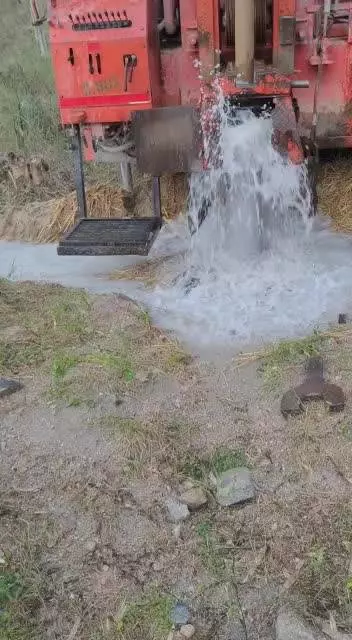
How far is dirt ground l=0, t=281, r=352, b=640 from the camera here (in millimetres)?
2189

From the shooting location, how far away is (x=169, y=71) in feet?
15.6

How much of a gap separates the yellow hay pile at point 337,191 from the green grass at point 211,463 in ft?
11.1

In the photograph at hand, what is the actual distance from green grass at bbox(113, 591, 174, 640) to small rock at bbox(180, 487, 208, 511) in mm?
414

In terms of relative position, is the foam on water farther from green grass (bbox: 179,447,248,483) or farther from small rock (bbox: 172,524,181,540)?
small rock (bbox: 172,524,181,540)

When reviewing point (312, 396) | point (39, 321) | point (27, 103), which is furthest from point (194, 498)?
point (27, 103)

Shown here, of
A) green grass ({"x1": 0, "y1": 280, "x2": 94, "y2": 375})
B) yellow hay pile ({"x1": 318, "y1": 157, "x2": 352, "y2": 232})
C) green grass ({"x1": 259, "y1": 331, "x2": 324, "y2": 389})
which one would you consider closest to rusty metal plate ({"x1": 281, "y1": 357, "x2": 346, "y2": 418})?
green grass ({"x1": 259, "y1": 331, "x2": 324, "y2": 389})

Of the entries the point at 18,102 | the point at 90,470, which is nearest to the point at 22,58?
the point at 18,102

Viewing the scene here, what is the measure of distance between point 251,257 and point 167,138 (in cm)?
109

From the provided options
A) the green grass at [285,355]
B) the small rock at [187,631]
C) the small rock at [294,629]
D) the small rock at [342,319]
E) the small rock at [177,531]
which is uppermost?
the small rock at [294,629]

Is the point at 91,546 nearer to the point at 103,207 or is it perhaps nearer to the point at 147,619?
the point at 147,619

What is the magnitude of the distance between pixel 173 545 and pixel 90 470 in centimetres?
54

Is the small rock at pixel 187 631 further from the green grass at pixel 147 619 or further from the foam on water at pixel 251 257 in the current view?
the foam on water at pixel 251 257

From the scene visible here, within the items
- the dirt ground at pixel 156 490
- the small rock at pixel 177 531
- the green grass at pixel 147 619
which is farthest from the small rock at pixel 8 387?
the green grass at pixel 147 619

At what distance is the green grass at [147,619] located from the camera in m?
2.10
